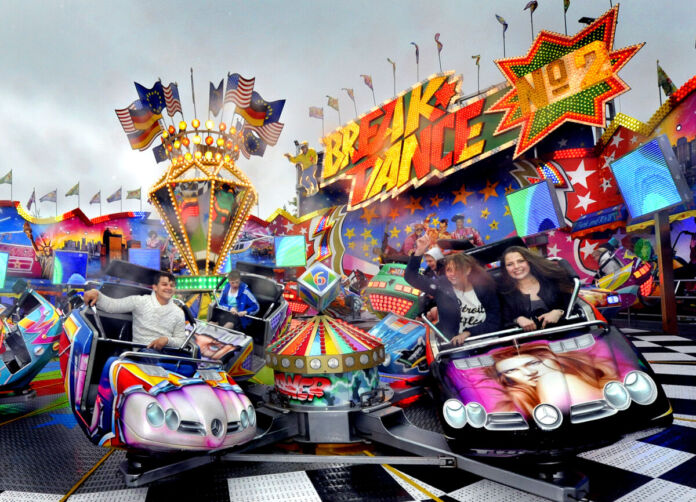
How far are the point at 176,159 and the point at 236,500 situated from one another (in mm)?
8680

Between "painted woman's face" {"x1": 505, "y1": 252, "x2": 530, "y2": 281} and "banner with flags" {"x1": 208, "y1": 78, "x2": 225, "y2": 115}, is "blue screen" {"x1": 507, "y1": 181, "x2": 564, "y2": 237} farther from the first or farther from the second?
"banner with flags" {"x1": 208, "y1": 78, "x2": 225, "y2": 115}

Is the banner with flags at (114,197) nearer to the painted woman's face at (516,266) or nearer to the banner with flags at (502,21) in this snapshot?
the banner with flags at (502,21)

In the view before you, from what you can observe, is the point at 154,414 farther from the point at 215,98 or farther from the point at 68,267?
the point at 68,267

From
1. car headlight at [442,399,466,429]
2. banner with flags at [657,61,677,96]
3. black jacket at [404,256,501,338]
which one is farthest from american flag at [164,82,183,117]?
banner with flags at [657,61,677,96]

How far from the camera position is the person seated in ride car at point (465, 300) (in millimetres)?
2330

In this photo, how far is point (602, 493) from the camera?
6.08ft

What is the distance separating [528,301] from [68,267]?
509 inches

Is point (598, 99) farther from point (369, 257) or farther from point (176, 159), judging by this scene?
point (176, 159)

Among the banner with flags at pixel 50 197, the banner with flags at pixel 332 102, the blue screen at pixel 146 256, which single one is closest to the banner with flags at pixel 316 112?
the banner with flags at pixel 332 102

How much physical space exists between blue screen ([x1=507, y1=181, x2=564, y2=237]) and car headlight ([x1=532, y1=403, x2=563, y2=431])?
3.97 meters

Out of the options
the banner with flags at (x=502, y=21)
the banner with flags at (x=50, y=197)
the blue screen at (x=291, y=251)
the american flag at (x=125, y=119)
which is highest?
the banner with flags at (x=502, y=21)

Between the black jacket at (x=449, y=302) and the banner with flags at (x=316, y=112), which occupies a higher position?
the banner with flags at (x=316, y=112)

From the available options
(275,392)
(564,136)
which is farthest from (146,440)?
(564,136)

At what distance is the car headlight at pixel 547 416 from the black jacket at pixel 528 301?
58 cm
